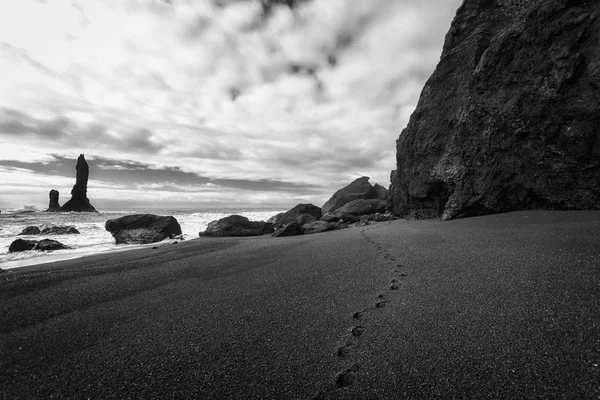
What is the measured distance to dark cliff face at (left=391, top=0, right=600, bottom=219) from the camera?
6.50 metres

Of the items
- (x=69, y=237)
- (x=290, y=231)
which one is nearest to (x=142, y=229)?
(x=69, y=237)

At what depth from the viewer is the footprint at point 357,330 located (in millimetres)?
2533

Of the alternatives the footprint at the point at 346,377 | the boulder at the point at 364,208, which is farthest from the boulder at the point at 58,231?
the footprint at the point at 346,377

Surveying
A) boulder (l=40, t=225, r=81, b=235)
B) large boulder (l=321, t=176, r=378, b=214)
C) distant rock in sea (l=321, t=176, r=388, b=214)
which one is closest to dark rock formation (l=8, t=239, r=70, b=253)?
boulder (l=40, t=225, r=81, b=235)

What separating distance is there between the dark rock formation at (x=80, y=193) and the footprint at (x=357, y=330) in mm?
86466

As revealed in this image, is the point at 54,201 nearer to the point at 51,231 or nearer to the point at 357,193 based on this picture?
the point at 51,231

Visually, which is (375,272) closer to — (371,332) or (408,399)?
(371,332)

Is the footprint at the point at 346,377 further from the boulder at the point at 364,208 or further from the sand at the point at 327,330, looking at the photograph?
the boulder at the point at 364,208

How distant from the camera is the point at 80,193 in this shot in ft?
230

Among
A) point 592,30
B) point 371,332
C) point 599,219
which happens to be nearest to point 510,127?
point 592,30

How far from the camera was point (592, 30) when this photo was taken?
6.48 meters

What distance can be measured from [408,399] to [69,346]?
2.94 meters

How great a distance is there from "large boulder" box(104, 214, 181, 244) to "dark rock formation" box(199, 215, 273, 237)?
7.39ft

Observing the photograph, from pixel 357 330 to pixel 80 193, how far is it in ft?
292
